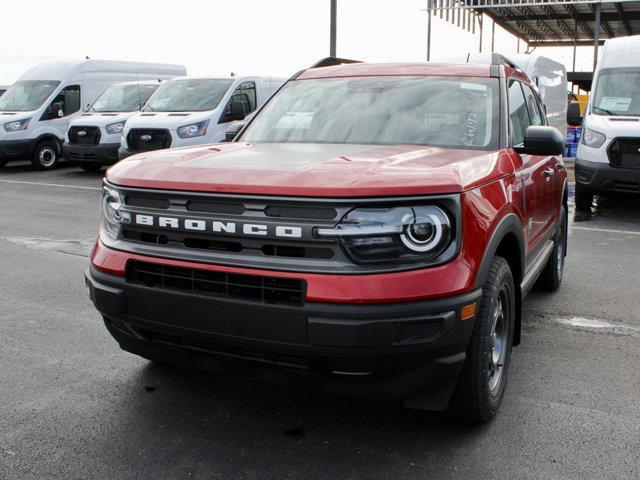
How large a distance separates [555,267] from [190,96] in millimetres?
10829

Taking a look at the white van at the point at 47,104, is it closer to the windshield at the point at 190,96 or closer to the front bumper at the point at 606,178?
the windshield at the point at 190,96

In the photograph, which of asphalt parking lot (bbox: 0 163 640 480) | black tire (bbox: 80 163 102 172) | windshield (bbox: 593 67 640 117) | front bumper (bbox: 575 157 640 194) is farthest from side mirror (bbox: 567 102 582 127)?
black tire (bbox: 80 163 102 172)

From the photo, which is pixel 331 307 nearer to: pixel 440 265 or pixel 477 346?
pixel 440 265

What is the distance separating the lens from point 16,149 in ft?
54.4

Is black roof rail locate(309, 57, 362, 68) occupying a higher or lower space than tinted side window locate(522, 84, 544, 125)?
higher

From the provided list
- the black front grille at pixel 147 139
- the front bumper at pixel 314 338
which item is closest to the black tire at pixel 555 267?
the front bumper at pixel 314 338

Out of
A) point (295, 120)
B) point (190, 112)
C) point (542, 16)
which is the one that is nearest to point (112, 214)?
point (295, 120)

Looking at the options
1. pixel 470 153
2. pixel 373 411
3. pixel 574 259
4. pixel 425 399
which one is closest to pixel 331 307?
pixel 425 399

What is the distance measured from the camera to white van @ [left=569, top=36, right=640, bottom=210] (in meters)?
10.0

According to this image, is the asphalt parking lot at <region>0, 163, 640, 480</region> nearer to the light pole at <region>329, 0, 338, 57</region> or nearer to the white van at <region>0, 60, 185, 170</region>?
the white van at <region>0, 60, 185, 170</region>

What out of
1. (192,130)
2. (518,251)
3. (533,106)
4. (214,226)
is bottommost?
(192,130)

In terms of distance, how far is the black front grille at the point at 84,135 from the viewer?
1591cm

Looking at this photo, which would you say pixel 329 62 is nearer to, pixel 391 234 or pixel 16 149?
pixel 391 234

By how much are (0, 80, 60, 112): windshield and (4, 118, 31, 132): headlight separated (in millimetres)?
493
